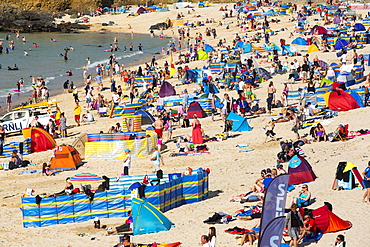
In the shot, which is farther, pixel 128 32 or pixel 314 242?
pixel 128 32

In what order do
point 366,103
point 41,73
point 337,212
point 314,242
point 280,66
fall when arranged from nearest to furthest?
point 314,242 < point 337,212 < point 366,103 < point 280,66 < point 41,73

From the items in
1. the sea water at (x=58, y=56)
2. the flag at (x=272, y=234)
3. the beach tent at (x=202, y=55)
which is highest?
the flag at (x=272, y=234)

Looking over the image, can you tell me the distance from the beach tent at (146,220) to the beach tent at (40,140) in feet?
30.8

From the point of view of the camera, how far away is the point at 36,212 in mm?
13719

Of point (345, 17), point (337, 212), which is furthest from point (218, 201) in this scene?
point (345, 17)

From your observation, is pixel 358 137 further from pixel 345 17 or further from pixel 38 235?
pixel 345 17

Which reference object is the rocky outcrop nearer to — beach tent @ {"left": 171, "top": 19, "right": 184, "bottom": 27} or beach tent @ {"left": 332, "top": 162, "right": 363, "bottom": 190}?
beach tent @ {"left": 171, "top": 19, "right": 184, "bottom": 27}

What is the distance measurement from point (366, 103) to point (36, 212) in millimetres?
14134

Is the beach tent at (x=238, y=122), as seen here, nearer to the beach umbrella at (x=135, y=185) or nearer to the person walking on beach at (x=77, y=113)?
the person walking on beach at (x=77, y=113)

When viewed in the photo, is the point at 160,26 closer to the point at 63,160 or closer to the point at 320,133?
the point at 63,160

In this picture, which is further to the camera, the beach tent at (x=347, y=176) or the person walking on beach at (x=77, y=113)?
the person walking on beach at (x=77, y=113)

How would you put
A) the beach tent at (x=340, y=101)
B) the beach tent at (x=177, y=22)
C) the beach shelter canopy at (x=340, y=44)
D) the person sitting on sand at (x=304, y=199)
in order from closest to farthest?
the person sitting on sand at (x=304, y=199)
the beach tent at (x=340, y=101)
the beach shelter canopy at (x=340, y=44)
the beach tent at (x=177, y=22)

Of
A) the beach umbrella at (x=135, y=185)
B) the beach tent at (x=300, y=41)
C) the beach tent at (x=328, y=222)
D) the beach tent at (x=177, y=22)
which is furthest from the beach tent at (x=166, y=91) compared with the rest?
the beach tent at (x=177, y=22)

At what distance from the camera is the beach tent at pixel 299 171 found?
47.9 feet
